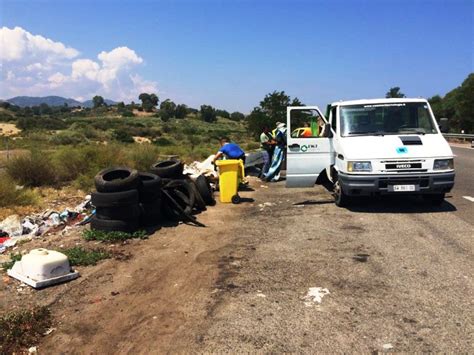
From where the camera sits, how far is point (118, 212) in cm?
762

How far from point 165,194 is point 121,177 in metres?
0.88

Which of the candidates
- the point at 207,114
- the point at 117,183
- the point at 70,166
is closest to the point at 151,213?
the point at 117,183

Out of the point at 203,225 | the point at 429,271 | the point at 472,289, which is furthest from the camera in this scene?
the point at 203,225

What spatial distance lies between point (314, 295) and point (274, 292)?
43 cm

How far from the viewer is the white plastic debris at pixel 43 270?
17.9ft

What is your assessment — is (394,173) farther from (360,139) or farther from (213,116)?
(213,116)

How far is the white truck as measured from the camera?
8578 millimetres

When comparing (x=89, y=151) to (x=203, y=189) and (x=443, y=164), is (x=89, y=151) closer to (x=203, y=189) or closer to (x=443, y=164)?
(x=203, y=189)

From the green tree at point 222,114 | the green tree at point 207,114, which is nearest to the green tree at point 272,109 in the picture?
the green tree at point 207,114

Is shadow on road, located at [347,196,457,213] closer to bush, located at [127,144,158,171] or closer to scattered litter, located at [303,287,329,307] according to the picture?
scattered litter, located at [303,287,329,307]

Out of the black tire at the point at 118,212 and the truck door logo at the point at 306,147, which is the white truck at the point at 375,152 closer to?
the truck door logo at the point at 306,147

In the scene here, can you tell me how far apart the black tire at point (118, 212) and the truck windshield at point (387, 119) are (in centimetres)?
449

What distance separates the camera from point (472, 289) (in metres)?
4.93

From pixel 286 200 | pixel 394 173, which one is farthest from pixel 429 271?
pixel 286 200
